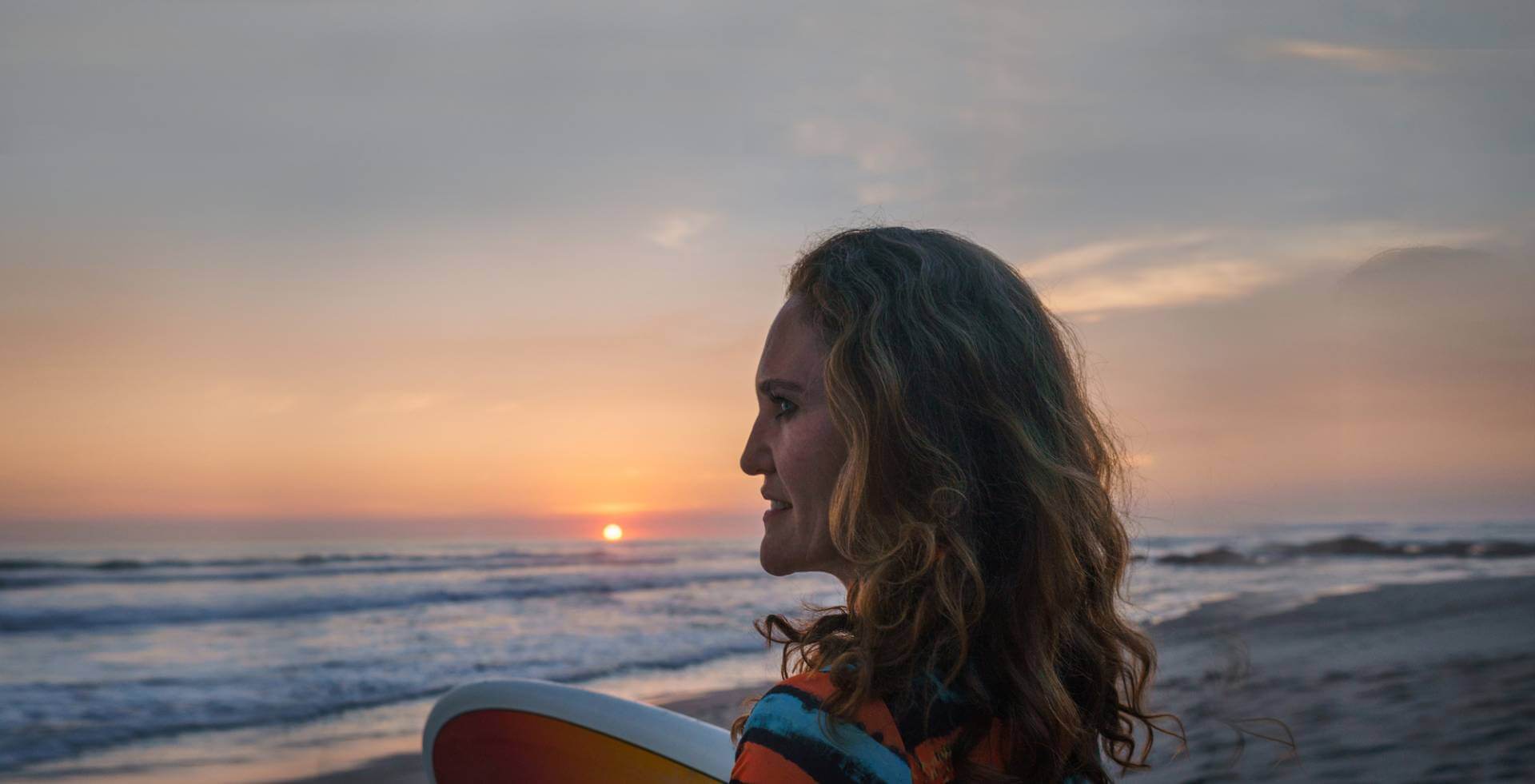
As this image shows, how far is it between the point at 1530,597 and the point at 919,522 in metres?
8.17

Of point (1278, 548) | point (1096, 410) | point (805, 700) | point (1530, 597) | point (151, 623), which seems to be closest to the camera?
point (805, 700)

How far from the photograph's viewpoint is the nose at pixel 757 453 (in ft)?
3.13

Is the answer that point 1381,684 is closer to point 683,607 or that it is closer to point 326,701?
point 326,701

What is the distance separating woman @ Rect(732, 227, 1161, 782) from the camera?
736mm

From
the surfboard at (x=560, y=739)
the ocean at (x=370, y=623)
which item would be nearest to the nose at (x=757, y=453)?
the surfboard at (x=560, y=739)

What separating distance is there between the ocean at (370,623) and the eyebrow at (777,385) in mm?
1761

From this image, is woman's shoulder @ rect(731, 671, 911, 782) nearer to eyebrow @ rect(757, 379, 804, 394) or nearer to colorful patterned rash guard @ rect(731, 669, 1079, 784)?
colorful patterned rash guard @ rect(731, 669, 1079, 784)

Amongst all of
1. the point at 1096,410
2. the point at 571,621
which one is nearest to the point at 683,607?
the point at 571,621

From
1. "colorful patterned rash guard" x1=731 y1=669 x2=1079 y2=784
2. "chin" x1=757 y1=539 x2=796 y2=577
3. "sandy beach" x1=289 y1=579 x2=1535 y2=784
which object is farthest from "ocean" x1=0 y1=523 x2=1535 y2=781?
"colorful patterned rash guard" x1=731 y1=669 x2=1079 y2=784

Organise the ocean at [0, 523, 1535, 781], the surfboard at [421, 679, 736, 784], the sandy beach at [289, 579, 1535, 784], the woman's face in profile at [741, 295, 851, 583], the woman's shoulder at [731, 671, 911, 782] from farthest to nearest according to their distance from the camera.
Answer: the ocean at [0, 523, 1535, 781] → the sandy beach at [289, 579, 1535, 784] → the surfboard at [421, 679, 736, 784] → the woman's face in profile at [741, 295, 851, 583] → the woman's shoulder at [731, 671, 911, 782]

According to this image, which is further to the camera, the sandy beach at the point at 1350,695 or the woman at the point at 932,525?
the sandy beach at the point at 1350,695

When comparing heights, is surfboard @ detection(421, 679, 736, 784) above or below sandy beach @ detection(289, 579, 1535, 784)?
above

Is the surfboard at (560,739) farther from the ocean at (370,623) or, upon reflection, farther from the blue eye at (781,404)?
the blue eye at (781,404)

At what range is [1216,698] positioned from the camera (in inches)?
194
